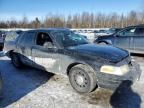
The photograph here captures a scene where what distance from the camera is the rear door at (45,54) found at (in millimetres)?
6066

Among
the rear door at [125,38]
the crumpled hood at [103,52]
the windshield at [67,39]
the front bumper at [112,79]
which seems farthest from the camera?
the rear door at [125,38]

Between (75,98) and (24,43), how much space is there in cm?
318

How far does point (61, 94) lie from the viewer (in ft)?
17.5

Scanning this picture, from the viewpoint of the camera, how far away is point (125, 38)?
10.5m

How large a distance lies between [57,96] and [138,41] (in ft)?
19.9

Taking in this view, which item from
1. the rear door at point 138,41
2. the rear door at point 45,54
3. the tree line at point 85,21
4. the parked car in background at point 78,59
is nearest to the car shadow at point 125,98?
the parked car in background at point 78,59

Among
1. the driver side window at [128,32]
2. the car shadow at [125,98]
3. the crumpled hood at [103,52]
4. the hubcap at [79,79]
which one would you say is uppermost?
the driver side window at [128,32]

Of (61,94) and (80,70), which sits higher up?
(80,70)

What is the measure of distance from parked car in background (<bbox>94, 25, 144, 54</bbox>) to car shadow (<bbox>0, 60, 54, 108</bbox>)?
4809mm

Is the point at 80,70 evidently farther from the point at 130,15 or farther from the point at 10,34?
the point at 130,15

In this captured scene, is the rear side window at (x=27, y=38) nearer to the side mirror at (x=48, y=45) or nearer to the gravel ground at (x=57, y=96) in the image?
the side mirror at (x=48, y=45)

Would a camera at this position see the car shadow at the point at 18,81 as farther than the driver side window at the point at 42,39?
No

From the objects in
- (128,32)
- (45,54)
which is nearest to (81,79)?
(45,54)

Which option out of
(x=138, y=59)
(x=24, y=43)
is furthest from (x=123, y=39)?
(x=24, y=43)
